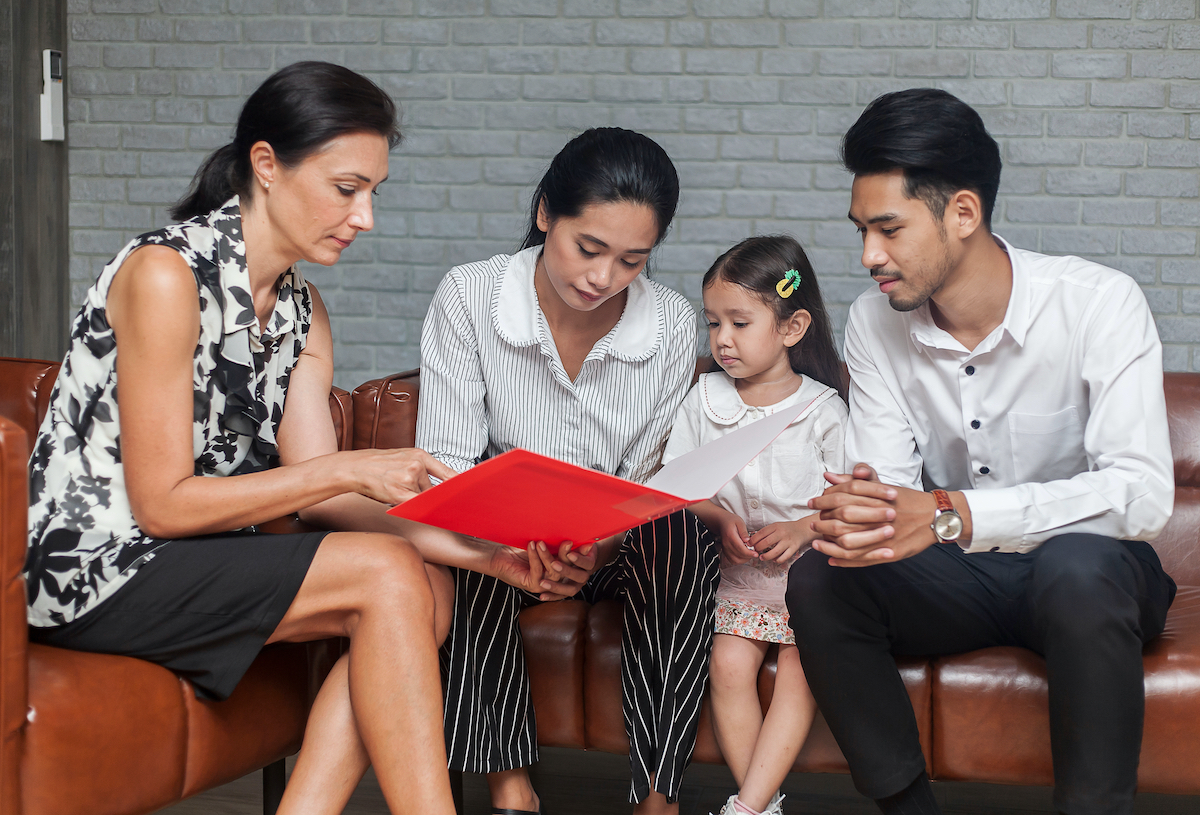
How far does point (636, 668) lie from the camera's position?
5.26 ft

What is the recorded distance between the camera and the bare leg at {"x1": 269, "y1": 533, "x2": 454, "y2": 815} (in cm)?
125

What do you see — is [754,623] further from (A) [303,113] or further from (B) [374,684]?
(A) [303,113]

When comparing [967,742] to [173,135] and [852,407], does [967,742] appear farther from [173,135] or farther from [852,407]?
[173,135]

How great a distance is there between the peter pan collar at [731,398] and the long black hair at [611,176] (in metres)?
0.31

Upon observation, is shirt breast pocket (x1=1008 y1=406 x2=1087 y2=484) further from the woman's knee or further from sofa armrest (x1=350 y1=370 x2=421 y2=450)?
sofa armrest (x1=350 y1=370 x2=421 y2=450)

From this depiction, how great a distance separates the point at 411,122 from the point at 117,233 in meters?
1.01

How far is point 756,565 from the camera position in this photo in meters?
1.77

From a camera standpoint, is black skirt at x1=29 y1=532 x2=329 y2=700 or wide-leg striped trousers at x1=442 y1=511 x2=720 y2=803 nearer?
black skirt at x1=29 y1=532 x2=329 y2=700

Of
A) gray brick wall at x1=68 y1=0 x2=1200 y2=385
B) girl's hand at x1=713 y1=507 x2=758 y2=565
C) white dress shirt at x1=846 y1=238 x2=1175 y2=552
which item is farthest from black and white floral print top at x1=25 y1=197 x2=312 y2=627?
gray brick wall at x1=68 y1=0 x2=1200 y2=385

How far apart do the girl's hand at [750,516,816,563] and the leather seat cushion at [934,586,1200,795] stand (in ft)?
0.96

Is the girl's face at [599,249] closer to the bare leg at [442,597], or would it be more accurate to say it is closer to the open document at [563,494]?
the open document at [563,494]

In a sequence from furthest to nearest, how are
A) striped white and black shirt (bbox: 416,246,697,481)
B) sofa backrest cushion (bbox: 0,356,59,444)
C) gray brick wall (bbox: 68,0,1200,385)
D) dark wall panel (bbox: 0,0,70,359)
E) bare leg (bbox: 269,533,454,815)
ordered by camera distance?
dark wall panel (bbox: 0,0,70,359), gray brick wall (bbox: 68,0,1200,385), sofa backrest cushion (bbox: 0,356,59,444), striped white and black shirt (bbox: 416,246,697,481), bare leg (bbox: 269,533,454,815)

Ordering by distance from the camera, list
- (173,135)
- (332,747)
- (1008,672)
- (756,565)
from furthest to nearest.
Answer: (173,135)
(756,565)
(1008,672)
(332,747)

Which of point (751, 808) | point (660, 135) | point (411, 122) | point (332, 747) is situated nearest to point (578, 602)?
point (751, 808)
